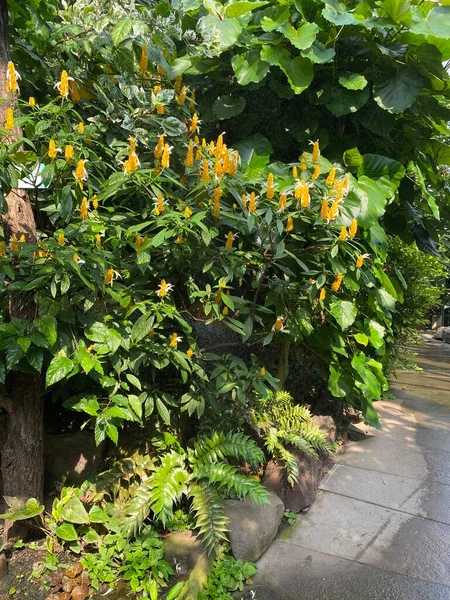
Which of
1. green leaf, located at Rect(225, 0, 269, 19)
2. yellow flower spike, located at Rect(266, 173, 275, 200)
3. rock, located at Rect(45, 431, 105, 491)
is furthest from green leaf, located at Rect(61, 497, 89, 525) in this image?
green leaf, located at Rect(225, 0, 269, 19)

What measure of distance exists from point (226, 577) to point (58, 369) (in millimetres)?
1232

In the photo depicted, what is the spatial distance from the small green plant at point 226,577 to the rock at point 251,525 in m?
0.06

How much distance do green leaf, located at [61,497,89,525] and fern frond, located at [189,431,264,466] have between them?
606 mm

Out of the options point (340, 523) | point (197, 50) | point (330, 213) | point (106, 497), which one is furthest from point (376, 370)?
A: point (197, 50)

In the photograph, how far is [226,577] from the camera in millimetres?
2072

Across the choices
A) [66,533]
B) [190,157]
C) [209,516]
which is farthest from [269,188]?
[66,533]

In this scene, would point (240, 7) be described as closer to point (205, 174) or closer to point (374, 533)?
point (205, 174)

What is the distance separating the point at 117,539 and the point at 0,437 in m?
0.80

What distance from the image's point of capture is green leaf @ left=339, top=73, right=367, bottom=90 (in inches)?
104

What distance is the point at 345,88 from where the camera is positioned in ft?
9.35

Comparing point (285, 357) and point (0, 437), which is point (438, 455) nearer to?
point (285, 357)

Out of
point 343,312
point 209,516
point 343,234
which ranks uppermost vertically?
point 343,234

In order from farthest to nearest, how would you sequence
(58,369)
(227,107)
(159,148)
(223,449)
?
(227,107), (223,449), (159,148), (58,369)

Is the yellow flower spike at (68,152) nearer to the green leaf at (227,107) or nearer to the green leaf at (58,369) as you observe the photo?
the green leaf at (58,369)
